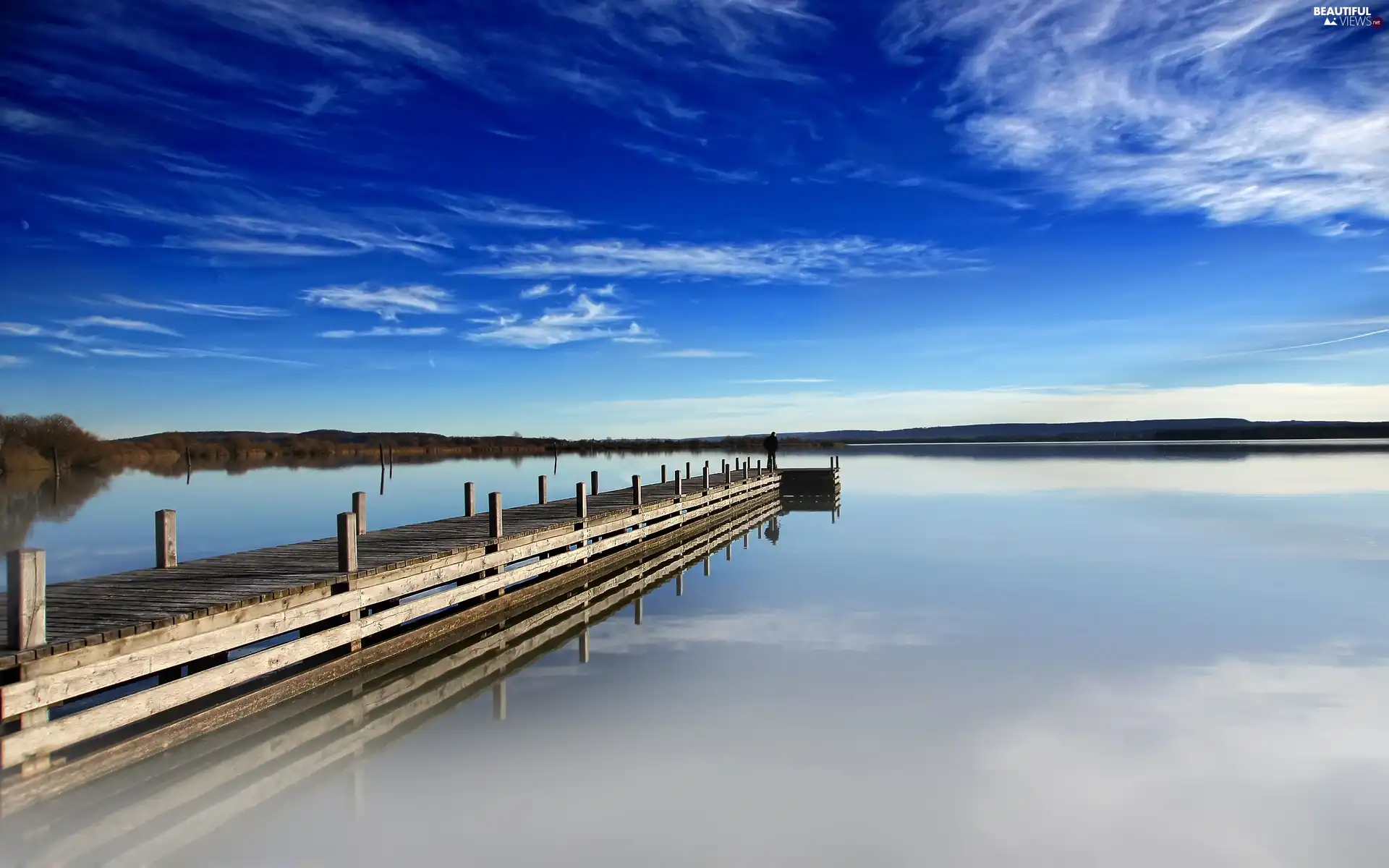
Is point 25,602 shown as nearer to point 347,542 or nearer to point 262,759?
point 262,759

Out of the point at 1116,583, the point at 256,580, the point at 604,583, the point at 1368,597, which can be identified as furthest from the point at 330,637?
the point at 1368,597

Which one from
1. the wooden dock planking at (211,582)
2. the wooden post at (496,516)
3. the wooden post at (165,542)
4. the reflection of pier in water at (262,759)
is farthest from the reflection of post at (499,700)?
the wooden post at (165,542)

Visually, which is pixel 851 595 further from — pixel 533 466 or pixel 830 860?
pixel 533 466

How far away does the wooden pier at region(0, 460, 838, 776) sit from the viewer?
5.96m

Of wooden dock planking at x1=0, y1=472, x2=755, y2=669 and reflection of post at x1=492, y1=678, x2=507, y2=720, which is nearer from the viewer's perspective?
wooden dock planking at x1=0, y1=472, x2=755, y2=669

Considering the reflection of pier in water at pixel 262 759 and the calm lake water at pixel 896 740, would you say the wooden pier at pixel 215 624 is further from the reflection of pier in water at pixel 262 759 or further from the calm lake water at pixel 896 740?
the calm lake water at pixel 896 740

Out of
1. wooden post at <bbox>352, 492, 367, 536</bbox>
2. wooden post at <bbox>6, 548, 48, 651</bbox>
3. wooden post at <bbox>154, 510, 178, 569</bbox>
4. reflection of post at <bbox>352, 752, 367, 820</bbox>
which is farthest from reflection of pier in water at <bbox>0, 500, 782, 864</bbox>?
wooden post at <bbox>154, 510, 178, 569</bbox>

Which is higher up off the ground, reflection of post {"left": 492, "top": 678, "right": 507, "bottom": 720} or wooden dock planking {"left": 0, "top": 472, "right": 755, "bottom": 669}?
wooden dock planking {"left": 0, "top": 472, "right": 755, "bottom": 669}

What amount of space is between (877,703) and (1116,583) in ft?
30.4

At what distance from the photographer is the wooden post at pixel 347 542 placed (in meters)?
9.24

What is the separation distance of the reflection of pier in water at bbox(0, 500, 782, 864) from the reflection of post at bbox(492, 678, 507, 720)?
2 cm

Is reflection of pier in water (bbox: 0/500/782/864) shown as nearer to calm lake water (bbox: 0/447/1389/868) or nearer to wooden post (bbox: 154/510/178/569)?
calm lake water (bbox: 0/447/1389/868)

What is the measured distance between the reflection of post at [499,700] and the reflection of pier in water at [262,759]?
2 centimetres

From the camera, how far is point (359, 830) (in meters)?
5.83
